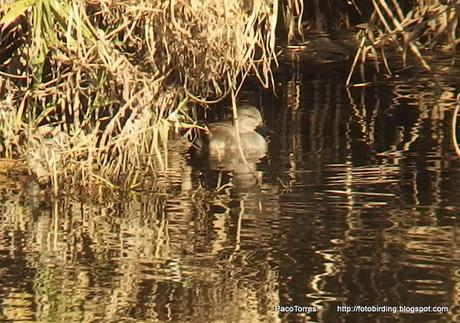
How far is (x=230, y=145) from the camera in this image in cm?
1102

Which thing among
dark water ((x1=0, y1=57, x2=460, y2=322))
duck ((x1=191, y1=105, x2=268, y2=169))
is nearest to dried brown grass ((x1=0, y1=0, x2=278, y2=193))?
dark water ((x1=0, y1=57, x2=460, y2=322))

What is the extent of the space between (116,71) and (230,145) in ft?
6.84

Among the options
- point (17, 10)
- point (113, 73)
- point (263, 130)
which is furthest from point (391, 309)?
A: point (263, 130)

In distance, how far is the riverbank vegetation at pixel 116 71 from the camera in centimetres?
891

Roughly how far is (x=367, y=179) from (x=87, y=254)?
103 inches

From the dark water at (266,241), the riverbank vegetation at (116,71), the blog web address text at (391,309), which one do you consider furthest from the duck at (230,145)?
the blog web address text at (391,309)

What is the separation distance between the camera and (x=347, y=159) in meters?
10.5

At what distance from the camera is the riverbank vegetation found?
891 centimetres

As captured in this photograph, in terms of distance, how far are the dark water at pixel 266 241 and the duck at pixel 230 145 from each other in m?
0.22

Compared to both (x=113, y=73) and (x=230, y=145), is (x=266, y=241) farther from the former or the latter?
(x=230, y=145)

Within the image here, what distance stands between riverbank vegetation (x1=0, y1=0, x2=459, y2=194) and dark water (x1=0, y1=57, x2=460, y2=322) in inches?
13.3

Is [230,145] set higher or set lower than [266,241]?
higher

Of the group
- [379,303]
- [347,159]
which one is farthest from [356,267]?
[347,159]

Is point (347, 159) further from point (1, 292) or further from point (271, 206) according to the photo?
point (1, 292)
